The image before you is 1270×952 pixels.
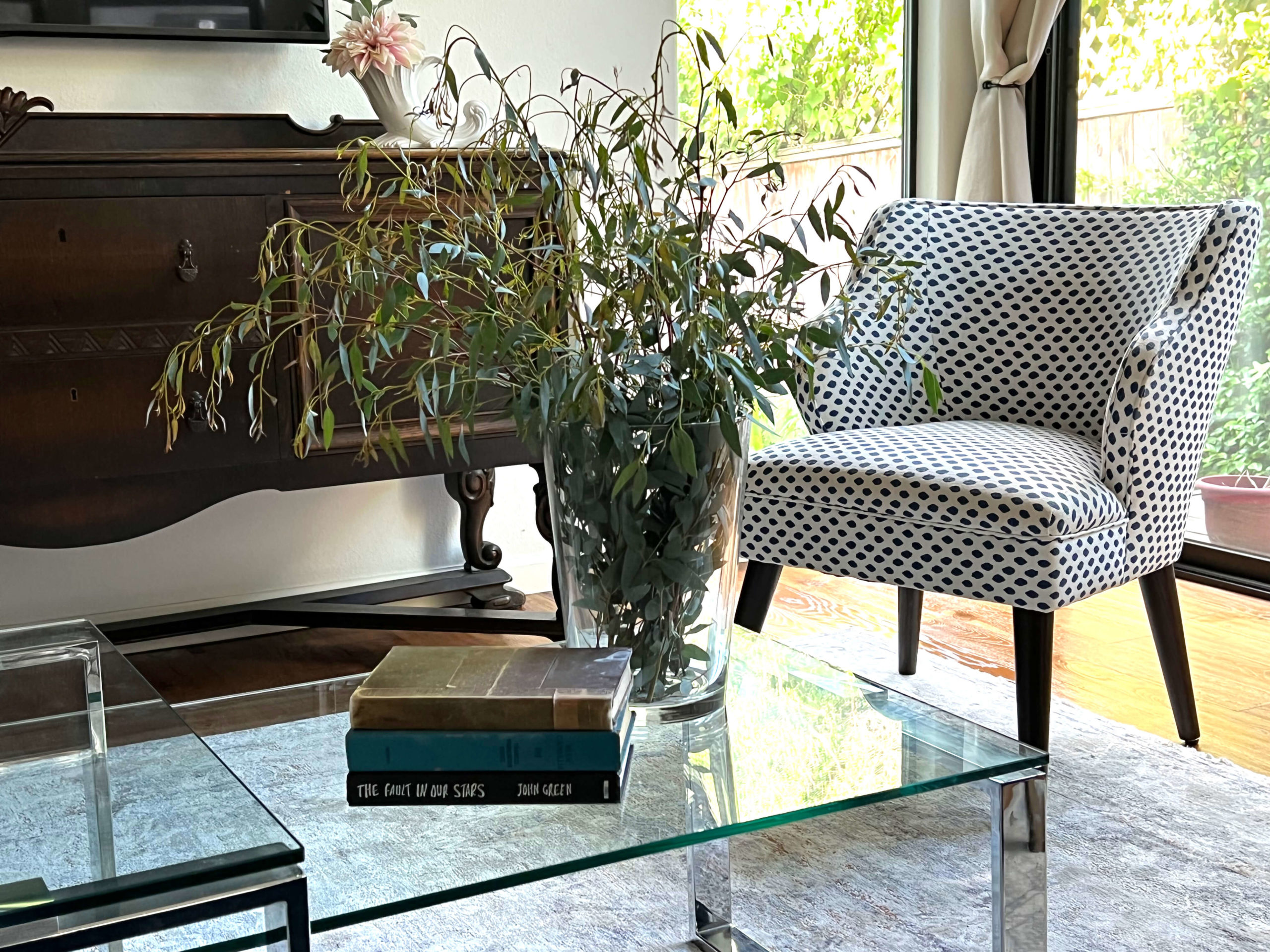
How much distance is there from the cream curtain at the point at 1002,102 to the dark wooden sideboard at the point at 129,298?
1.76m

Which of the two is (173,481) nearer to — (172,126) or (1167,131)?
(172,126)

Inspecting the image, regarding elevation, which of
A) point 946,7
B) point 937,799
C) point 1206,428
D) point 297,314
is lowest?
point 937,799

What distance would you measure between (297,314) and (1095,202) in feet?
9.15

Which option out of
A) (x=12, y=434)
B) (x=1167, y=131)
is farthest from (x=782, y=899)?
(x=1167, y=131)

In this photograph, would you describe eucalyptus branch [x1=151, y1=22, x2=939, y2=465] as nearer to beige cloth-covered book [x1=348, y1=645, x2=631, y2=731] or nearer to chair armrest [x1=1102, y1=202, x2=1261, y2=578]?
beige cloth-covered book [x1=348, y1=645, x2=631, y2=731]

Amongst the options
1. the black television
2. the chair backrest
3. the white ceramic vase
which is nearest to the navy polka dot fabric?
the chair backrest

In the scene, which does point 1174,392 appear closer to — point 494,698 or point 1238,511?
point 1238,511

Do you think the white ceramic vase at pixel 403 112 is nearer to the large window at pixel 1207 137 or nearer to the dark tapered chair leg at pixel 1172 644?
the dark tapered chair leg at pixel 1172 644

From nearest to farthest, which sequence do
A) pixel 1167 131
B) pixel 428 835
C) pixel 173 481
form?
pixel 428 835, pixel 173 481, pixel 1167 131

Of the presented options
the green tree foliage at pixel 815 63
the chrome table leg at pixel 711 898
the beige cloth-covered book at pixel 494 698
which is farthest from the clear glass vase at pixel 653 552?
the green tree foliage at pixel 815 63

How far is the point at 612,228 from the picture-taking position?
119 centimetres

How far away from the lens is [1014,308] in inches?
95.1

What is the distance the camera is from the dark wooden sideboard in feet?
7.04

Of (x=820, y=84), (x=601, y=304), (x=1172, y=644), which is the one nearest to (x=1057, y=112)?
(x=820, y=84)
